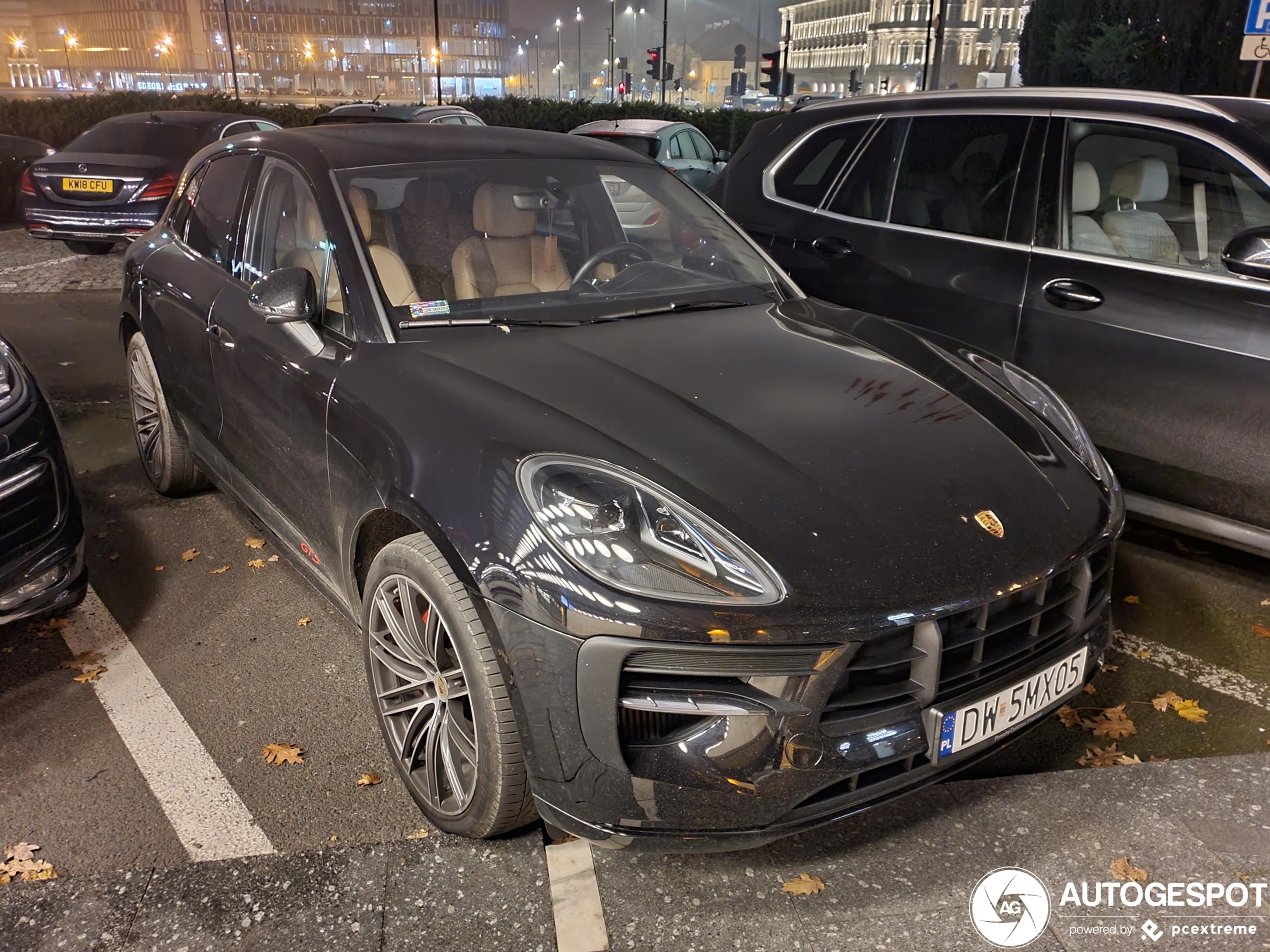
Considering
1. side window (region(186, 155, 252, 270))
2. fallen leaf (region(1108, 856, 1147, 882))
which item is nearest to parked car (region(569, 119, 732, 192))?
side window (region(186, 155, 252, 270))

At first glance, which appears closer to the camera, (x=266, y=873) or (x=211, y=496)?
(x=266, y=873)

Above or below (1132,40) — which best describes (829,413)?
below

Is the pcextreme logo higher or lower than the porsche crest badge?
lower

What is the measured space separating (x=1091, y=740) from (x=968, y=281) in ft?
6.73

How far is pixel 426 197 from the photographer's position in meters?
3.16

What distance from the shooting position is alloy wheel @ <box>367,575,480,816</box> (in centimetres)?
238

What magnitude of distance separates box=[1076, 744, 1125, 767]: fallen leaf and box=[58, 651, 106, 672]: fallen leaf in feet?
10.4

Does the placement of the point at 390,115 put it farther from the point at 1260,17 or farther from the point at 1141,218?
the point at 1141,218

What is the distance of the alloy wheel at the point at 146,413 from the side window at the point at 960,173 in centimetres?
341

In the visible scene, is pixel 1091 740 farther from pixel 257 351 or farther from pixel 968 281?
pixel 257 351

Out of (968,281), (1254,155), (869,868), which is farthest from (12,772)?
(1254,155)

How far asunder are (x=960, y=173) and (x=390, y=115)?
12.8 metres

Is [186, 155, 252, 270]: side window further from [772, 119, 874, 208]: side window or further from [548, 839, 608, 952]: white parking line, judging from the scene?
[772, 119, 874, 208]: side window

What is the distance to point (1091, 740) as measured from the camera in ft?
9.93
